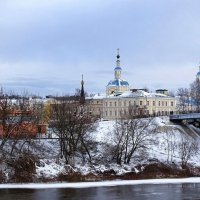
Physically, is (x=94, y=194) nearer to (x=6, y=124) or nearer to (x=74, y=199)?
(x=74, y=199)

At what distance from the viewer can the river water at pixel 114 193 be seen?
41125 mm

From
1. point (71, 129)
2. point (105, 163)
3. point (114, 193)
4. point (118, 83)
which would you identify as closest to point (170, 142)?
point (105, 163)

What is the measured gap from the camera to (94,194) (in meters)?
43.5

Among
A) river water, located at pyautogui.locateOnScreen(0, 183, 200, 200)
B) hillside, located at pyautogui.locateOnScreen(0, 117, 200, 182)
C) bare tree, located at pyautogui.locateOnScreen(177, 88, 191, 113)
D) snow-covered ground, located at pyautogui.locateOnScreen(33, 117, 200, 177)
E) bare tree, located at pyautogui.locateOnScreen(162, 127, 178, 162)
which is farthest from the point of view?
bare tree, located at pyautogui.locateOnScreen(177, 88, 191, 113)

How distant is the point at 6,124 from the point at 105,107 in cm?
8708

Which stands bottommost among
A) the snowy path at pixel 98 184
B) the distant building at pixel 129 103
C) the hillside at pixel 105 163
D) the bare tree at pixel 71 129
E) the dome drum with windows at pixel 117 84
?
the snowy path at pixel 98 184

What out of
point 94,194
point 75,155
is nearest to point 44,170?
point 75,155

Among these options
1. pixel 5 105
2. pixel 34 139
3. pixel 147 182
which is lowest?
pixel 147 182

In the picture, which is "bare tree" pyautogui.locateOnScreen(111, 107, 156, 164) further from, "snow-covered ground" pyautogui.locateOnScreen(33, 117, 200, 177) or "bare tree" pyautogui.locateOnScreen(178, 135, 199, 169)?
"bare tree" pyautogui.locateOnScreen(178, 135, 199, 169)

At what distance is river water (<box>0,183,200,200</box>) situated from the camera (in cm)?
4112

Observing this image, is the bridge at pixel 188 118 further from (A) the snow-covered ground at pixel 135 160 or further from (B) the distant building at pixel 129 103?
(B) the distant building at pixel 129 103

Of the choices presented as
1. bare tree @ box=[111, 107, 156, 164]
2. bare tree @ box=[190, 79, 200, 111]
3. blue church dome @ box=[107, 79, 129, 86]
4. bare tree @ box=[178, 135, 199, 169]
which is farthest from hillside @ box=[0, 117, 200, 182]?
blue church dome @ box=[107, 79, 129, 86]

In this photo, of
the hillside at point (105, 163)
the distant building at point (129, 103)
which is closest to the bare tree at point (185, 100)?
the distant building at point (129, 103)

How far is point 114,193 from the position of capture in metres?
43.9
